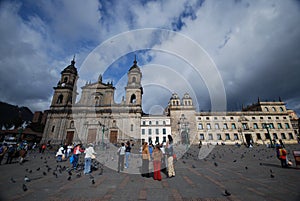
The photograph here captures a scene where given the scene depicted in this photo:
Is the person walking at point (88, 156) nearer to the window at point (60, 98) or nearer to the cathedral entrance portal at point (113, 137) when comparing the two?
the cathedral entrance portal at point (113, 137)

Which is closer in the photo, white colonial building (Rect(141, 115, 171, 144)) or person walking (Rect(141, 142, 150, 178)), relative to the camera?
person walking (Rect(141, 142, 150, 178))

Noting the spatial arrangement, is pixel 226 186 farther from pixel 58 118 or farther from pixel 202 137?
pixel 58 118

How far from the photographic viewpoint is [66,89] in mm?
36125

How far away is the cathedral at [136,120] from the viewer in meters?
32.8

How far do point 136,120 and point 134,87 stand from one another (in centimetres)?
884

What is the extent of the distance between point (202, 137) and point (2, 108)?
74.5m

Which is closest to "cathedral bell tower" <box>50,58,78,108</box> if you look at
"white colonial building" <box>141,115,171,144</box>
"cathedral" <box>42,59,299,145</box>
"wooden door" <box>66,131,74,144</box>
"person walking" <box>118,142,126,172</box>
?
"cathedral" <box>42,59,299,145</box>

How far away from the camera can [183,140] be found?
35938 mm

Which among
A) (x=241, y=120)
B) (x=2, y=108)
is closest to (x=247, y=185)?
(x=241, y=120)

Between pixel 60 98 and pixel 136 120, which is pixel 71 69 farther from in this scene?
pixel 136 120

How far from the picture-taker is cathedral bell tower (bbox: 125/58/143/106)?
3541cm

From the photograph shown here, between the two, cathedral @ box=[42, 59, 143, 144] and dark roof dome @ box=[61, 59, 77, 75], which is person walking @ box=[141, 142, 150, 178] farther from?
dark roof dome @ box=[61, 59, 77, 75]

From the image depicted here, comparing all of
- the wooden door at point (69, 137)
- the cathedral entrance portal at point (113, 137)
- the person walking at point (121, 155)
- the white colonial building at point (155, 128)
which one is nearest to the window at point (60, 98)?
the wooden door at point (69, 137)

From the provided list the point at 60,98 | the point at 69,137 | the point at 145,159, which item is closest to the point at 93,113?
the point at 69,137
